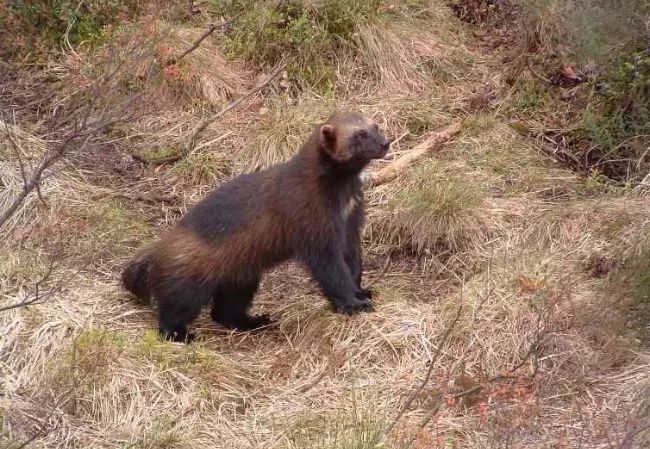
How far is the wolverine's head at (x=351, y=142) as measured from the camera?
19.1ft

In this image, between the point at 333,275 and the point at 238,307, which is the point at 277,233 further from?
the point at 238,307

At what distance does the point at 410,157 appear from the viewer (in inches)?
298

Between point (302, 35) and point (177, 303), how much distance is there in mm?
3197

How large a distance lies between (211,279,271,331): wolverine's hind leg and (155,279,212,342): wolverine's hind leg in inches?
9.6

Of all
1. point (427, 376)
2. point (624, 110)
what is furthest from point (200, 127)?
point (427, 376)

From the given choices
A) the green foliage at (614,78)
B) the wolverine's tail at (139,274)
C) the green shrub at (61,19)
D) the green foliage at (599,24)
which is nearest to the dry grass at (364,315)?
the wolverine's tail at (139,274)

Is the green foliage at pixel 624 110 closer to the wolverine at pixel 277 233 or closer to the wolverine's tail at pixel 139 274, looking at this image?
the wolverine at pixel 277 233

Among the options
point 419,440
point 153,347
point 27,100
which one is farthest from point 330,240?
point 27,100

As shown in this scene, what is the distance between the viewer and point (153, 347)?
5520 mm

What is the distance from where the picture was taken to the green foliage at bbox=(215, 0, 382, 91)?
8.39 metres

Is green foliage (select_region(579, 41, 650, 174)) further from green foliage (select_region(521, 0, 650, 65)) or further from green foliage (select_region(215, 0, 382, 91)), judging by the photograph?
green foliage (select_region(215, 0, 382, 91))

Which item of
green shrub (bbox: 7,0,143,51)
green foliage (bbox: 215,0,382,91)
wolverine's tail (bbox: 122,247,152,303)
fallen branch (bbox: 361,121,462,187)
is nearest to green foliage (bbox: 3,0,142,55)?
green shrub (bbox: 7,0,143,51)

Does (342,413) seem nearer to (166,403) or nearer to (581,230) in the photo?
(166,403)

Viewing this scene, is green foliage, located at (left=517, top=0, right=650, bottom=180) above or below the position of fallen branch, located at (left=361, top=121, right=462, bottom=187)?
above
